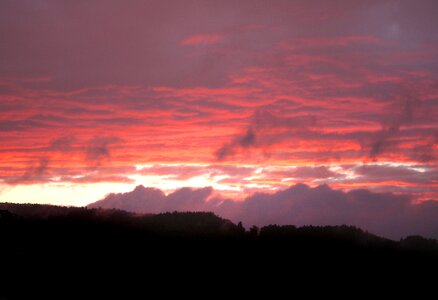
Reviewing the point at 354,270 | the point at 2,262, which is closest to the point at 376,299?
the point at 354,270

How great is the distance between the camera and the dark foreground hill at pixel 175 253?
47531 millimetres

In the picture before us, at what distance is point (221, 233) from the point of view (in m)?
54.5

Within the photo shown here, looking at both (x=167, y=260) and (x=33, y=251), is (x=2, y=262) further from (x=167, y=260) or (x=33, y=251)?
(x=167, y=260)

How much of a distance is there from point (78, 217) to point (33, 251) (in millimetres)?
5495

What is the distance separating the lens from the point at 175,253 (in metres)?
51.1

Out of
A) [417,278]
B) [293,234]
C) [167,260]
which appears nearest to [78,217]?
[167,260]

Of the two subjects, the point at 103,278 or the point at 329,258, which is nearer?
the point at 103,278

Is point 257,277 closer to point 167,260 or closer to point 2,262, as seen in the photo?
point 167,260

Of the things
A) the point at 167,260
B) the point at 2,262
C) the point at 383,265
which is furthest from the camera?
the point at 383,265

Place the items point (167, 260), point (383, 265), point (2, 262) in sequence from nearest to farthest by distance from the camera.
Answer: point (2, 262) < point (167, 260) < point (383, 265)

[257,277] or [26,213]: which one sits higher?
[26,213]

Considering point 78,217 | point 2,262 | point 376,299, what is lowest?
point 376,299

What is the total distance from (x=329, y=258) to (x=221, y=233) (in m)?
10.0

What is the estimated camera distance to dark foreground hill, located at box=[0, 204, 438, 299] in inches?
1871
